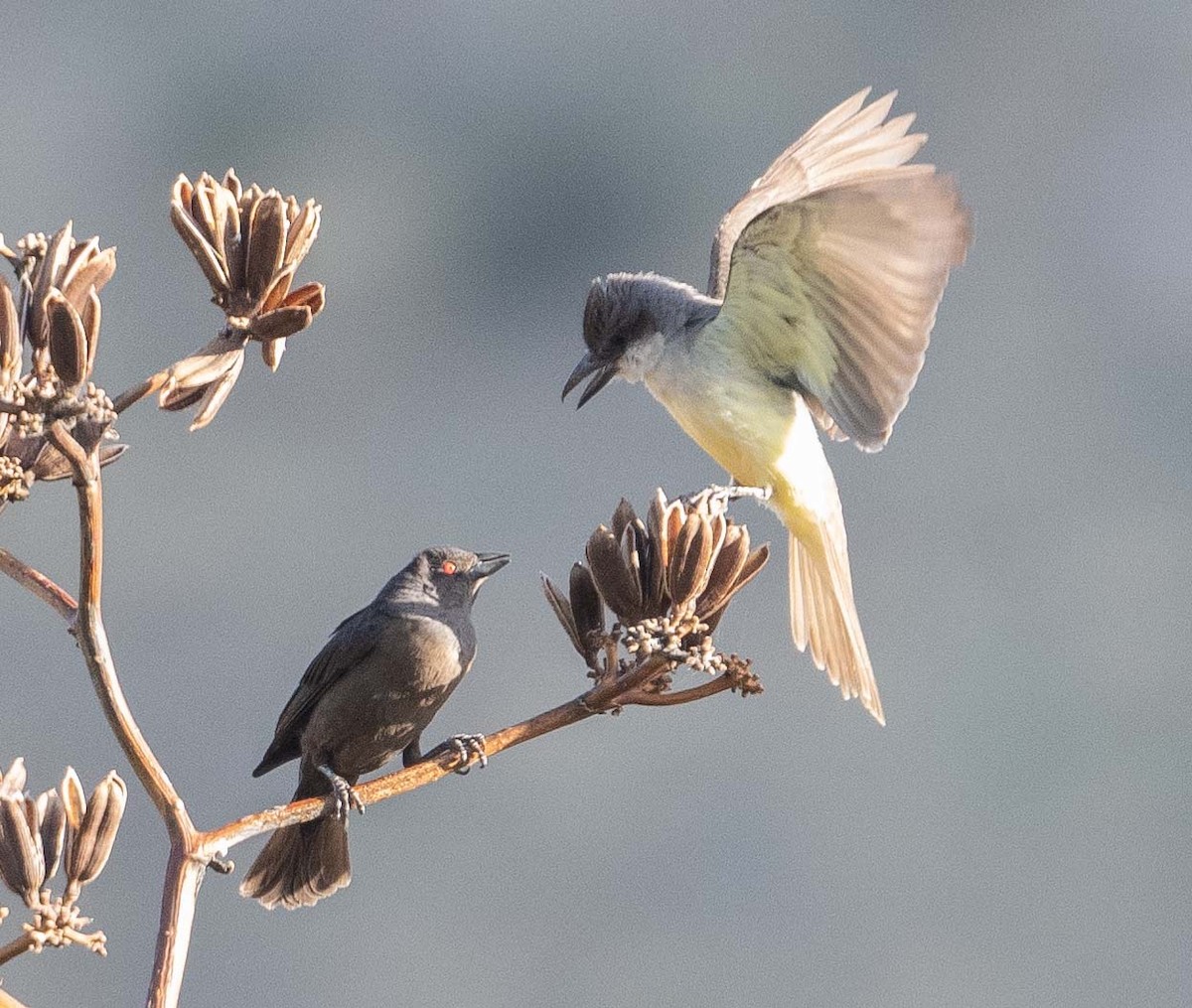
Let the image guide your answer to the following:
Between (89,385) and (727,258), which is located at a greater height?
A: (727,258)

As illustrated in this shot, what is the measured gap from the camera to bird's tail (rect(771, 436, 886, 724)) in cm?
172

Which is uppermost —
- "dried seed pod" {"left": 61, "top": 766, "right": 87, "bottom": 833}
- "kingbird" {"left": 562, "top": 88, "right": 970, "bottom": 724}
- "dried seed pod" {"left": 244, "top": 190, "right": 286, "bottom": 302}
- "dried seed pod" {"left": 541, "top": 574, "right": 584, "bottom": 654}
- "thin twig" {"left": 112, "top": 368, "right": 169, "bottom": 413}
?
"kingbird" {"left": 562, "top": 88, "right": 970, "bottom": 724}

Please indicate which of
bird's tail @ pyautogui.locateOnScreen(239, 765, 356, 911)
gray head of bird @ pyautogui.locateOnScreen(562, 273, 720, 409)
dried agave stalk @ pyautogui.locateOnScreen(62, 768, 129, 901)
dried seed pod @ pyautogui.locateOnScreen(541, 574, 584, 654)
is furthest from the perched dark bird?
gray head of bird @ pyautogui.locateOnScreen(562, 273, 720, 409)

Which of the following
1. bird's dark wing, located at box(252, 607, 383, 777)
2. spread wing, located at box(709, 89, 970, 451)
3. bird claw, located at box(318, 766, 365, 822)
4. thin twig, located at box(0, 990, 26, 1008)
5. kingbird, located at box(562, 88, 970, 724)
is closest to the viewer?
thin twig, located at box(0, 990, 26, 1008)

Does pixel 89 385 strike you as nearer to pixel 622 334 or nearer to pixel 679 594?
pixel 679 594

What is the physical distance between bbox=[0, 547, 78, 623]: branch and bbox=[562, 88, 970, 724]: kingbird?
102cm

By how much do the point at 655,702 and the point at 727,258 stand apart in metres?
1.35

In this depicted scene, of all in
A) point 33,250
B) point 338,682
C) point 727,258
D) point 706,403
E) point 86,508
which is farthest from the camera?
point 727,258

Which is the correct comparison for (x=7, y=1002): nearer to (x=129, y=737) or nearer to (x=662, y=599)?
(x=129, y=737)

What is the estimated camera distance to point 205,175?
726mm

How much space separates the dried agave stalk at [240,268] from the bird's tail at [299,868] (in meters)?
0.52

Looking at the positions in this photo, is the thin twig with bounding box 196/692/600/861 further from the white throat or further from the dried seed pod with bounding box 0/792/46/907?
the white throat

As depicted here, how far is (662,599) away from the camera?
73 cm

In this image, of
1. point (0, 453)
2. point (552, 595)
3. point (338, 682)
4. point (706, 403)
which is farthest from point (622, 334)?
point (0, 453)
